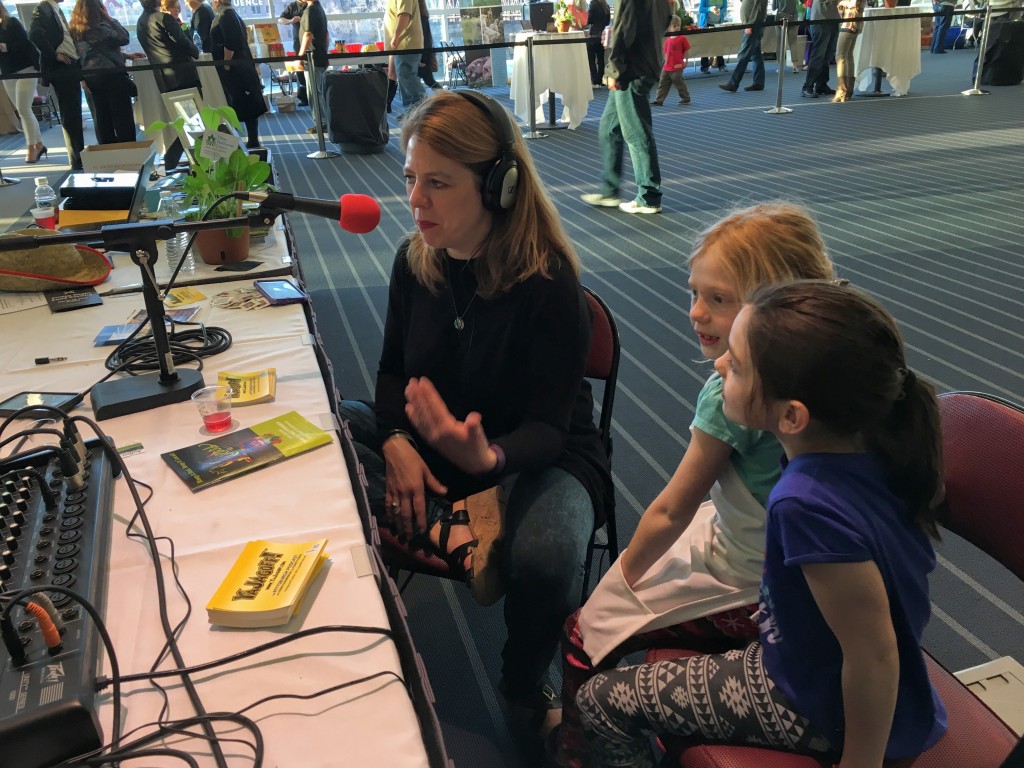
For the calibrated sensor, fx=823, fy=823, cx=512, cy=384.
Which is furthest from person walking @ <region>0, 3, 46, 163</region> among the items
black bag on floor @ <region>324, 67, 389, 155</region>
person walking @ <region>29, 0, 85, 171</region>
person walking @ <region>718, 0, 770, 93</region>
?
person walking @ <region>718, 0, 770, 93</region>

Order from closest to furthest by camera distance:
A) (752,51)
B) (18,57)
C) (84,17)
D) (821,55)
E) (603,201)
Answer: (603,201)
(84,17)
(18,57)
(821,55)
(752,51)

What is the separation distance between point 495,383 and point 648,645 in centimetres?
56

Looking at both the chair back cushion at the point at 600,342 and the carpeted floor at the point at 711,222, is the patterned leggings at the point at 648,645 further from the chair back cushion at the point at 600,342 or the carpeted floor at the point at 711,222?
the chair back cushion at the point at 600,342

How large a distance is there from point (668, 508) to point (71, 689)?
2.67 feet

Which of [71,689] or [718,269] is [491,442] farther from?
[71,689]

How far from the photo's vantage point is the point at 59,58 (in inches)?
250

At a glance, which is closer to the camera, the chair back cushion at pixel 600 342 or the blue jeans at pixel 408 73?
the chair back cushion at pixel 600 342

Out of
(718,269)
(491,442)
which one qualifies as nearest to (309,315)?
(491,442)

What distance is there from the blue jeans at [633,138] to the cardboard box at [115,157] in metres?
2.61

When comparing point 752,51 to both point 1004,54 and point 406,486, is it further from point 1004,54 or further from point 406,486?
point 406,486

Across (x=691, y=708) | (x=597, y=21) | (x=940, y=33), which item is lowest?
(x=691, y=708)

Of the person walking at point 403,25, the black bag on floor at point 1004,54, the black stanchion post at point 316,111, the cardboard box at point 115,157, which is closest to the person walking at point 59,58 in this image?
the black stanchion post at point 316,111

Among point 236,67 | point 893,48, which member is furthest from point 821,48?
point 236,67

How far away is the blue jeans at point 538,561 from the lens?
1.35m
